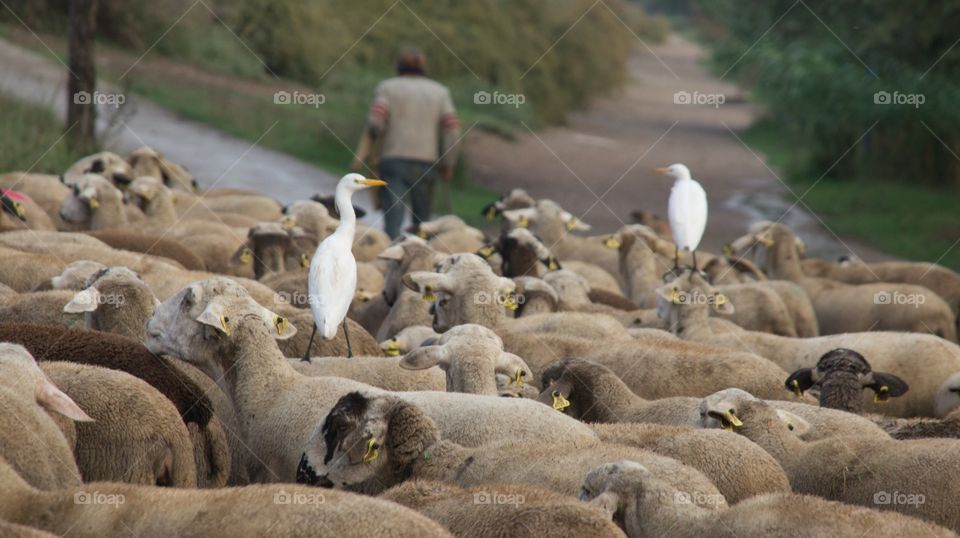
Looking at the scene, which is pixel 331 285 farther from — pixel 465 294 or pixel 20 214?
pixel 20 214

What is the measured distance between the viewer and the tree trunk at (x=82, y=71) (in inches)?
733

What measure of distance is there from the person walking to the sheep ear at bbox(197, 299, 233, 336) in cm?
780

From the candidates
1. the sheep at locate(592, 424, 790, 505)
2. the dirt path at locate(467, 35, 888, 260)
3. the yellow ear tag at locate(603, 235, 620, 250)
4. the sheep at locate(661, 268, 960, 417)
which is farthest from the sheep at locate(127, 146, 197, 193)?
the sheep at locate(592, 424, 790, 505)

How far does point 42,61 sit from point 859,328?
2059 cm

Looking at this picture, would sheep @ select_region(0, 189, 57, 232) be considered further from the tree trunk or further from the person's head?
the tree trunk

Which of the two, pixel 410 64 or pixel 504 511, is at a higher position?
pixel 410 64

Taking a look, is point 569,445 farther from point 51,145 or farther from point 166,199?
point 51,145

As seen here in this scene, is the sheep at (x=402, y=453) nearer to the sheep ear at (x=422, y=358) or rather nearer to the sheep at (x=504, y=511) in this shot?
the sheep at (x=504, y=511)

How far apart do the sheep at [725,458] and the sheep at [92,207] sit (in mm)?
7818

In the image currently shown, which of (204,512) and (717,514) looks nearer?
(204,512)

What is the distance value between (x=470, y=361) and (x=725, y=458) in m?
1.70


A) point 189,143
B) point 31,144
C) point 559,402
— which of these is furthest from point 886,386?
point 189,143

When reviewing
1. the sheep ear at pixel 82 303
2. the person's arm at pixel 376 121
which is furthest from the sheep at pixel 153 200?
the sheep ear at pixel 82 303

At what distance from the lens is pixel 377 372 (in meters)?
8.09
